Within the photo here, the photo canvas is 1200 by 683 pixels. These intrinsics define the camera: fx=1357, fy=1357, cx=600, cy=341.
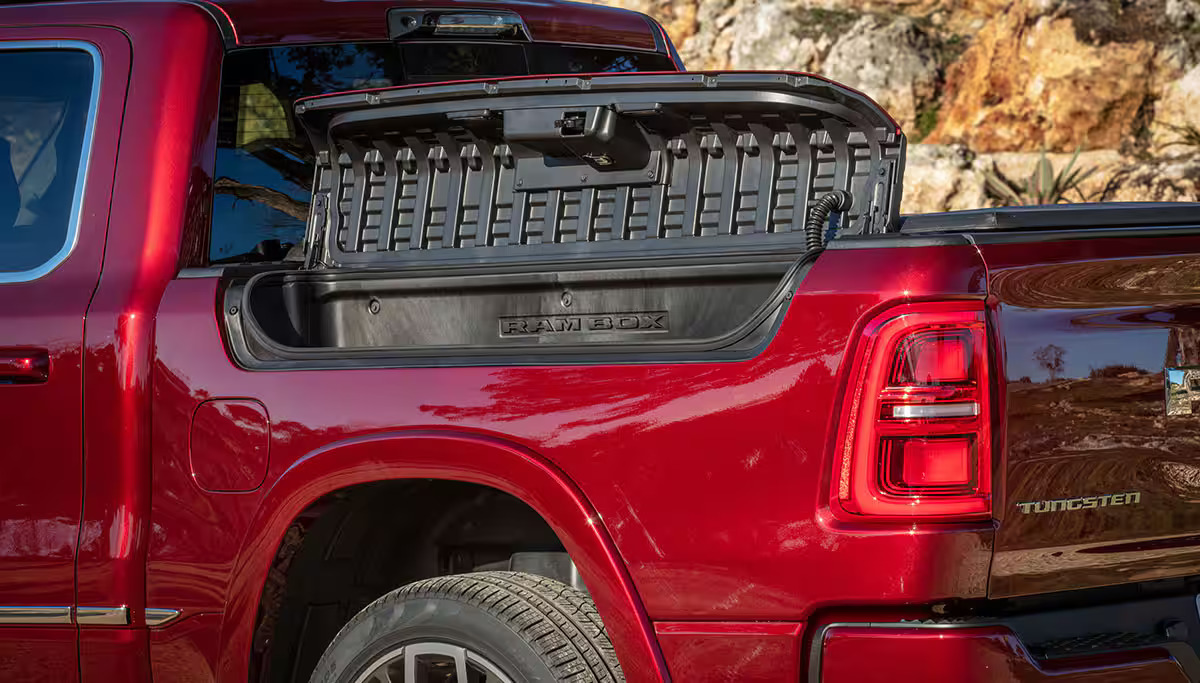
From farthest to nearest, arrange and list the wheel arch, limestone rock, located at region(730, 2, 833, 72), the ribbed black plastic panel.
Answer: limestone rock, located at region(730, 2, 833, 72) < the ribbed black plastic panel < the wheel arch

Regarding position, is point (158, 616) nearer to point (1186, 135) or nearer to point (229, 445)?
point (229, 445)

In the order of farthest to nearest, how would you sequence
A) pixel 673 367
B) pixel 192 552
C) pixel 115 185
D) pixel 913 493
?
pixel 115 185
pixel 192 552
pixel 673 367
pixel 913 493

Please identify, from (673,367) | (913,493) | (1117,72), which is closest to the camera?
(913,493)

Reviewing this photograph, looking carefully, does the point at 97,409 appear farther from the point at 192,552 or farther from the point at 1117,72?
the point at 1117,72

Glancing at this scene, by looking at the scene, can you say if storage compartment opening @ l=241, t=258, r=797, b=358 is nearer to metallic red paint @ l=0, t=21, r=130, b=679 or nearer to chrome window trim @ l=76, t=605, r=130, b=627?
metallic red paint @ l=0, t=21, r=130, b=679

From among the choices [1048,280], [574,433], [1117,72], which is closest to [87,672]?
[574,433]

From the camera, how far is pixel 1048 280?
219cm

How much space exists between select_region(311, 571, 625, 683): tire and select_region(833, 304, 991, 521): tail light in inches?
22.8

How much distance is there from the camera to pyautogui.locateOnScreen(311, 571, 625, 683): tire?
7.80 feet

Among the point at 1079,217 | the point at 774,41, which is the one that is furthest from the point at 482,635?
the point at 774,41

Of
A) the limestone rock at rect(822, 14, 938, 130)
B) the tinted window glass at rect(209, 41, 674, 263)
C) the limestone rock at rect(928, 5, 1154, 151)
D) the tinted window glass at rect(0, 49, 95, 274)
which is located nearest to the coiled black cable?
the tinted window glass at rect(209, 41, 674, 263)

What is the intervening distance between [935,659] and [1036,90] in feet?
57.8

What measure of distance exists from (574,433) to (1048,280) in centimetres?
82

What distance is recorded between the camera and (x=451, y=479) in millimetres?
2447
